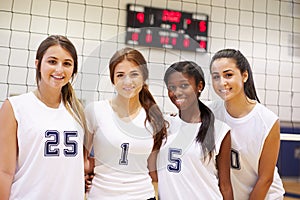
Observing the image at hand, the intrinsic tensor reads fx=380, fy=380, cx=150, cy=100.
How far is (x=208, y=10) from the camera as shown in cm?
396

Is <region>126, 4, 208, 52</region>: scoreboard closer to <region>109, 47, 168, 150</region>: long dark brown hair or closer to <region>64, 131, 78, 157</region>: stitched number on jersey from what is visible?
<region>109, 47, 168, 150</region>: long dark brown hair

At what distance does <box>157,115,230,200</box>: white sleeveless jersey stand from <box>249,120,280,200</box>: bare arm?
0.50 ft

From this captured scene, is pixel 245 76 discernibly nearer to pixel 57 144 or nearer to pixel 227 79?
pixel 227 79

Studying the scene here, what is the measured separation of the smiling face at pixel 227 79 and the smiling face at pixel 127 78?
0.30 meters

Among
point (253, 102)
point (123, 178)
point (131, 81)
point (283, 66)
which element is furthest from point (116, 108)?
point (283, 66)

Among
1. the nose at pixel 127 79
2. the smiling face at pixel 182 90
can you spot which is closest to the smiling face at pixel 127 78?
the nose at pixel 127 79

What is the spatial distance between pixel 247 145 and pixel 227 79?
252 millimetres

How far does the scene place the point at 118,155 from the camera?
1.22 metres

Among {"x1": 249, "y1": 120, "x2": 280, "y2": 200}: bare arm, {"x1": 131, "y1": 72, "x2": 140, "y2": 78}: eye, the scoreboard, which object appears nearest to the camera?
{"x1": 131, "y1": 72, "x2": 140, "y2": 78}: eye

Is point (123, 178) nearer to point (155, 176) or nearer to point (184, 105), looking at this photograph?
point (155, 176)

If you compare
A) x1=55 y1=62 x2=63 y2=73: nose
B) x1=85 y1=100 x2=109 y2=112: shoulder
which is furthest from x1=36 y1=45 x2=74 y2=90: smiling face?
x1=85 y1=100 x2=109 y2=112: shoulder

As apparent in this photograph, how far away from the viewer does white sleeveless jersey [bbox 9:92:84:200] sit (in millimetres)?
1165

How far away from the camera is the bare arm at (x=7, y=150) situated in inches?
44.8

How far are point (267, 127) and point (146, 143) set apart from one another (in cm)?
45
